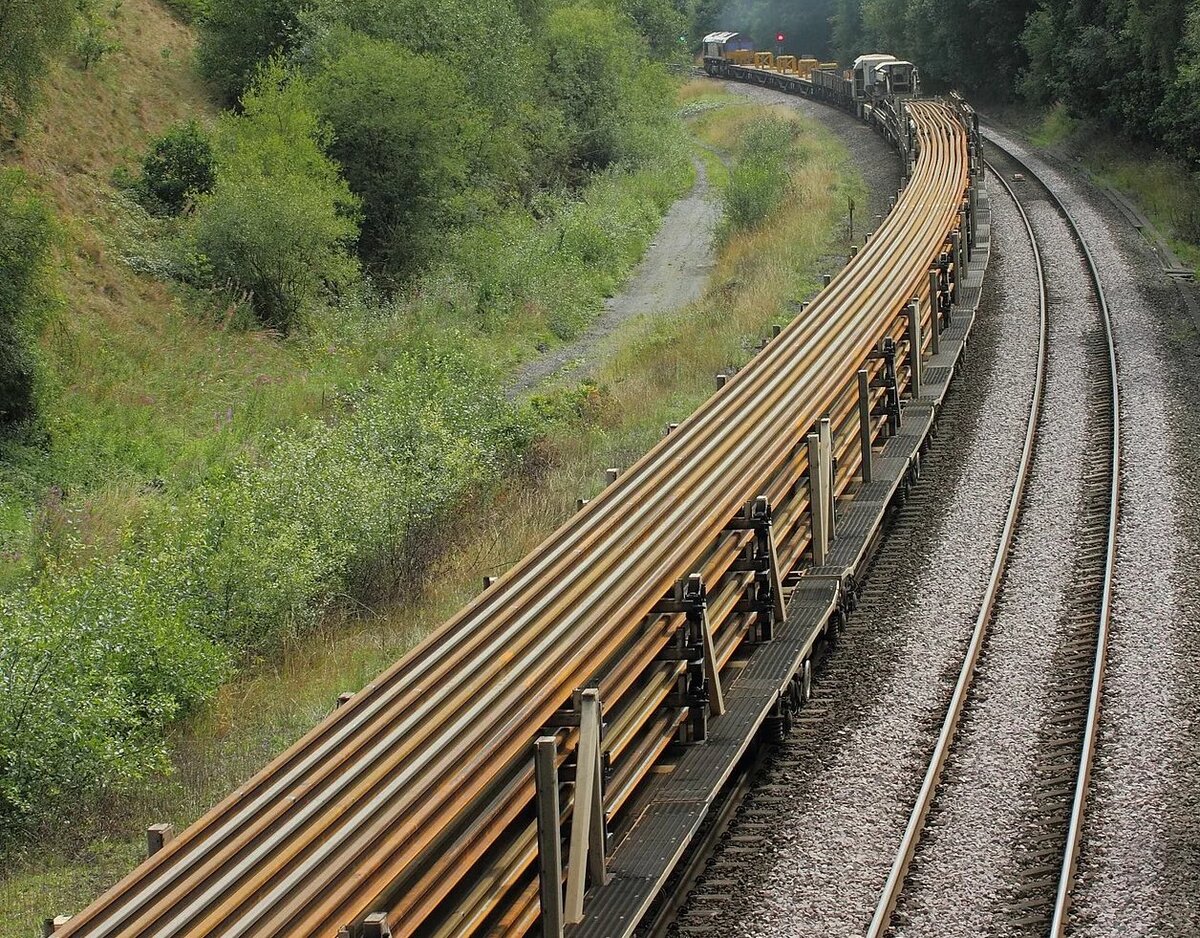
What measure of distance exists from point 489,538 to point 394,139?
19.4 meters

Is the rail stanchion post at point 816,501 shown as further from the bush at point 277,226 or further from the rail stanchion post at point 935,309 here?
the bush at point 277,226

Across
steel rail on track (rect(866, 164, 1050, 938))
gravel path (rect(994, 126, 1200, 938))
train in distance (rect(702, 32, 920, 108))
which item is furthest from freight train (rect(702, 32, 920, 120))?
steel rail on track (rect(866, 164, 1050, 938))

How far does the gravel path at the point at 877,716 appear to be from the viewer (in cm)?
887

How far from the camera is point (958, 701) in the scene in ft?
37.3

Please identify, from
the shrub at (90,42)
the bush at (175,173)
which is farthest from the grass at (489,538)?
the shrub at (90,42)

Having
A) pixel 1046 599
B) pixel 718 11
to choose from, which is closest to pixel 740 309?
pixel 1046 599

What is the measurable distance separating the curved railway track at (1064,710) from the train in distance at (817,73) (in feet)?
124

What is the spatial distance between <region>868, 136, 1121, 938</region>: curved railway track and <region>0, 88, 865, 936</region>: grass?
15.9ft

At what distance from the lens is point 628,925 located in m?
7.56

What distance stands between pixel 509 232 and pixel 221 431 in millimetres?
15899

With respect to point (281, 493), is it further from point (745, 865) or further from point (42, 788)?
point (745, 865)

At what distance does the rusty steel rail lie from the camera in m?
6.22

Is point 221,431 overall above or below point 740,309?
below

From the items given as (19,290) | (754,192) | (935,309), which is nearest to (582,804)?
(935,309)
